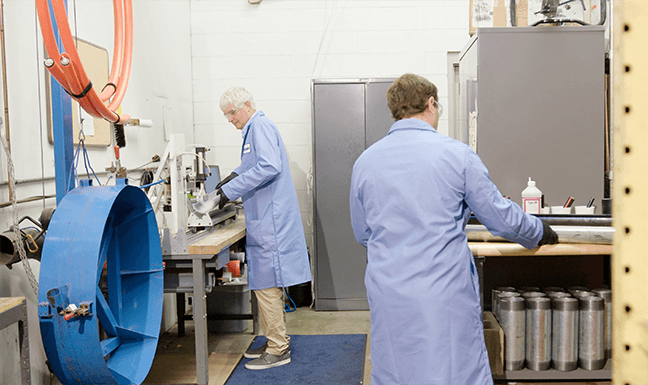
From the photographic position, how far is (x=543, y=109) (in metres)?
2.50

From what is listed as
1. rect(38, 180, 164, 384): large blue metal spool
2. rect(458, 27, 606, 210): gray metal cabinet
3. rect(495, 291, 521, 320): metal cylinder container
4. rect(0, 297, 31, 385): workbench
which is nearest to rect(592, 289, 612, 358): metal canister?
rect(495, 291, 521, 320): metal cylinder container

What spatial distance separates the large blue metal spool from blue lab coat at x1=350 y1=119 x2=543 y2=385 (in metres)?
0.92

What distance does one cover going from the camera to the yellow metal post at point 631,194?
37cm

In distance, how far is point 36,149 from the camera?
7.97 ft

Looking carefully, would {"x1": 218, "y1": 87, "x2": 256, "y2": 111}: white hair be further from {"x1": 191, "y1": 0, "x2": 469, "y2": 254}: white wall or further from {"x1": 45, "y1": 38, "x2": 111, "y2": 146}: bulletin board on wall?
{"x1": 191, "y1": 0, "x2": 469, "y2": 254}: white wall

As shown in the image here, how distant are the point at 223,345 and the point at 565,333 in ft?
7.27

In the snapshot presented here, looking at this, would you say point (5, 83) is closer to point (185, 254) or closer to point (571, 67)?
point (185, 254)

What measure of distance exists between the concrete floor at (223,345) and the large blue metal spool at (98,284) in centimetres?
88

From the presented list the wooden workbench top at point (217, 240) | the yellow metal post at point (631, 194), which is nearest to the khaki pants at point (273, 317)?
the wooden workbench top at point (217, 240)

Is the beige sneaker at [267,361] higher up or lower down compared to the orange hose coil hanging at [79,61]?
lower down

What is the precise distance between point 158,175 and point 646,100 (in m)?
2.56

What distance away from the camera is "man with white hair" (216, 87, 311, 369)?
9.81ft

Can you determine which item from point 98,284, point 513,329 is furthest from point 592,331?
point 98,284

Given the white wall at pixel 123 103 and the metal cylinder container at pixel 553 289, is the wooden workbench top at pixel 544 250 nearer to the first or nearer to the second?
the metal cylinder container at pixel 553 289
